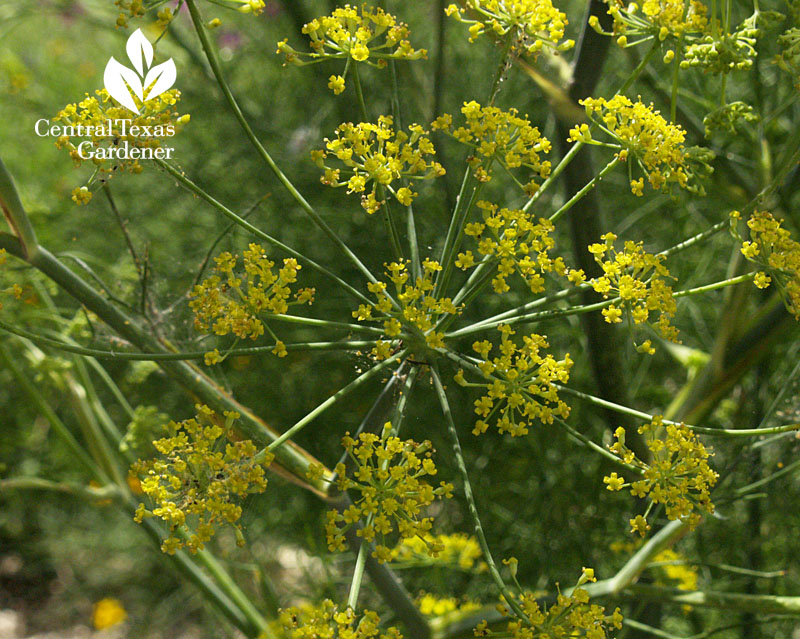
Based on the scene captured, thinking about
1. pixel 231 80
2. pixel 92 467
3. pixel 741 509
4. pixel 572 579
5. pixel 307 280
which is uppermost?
pixel 231 80

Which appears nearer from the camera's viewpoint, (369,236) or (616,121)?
(616,121)

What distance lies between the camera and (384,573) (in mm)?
1009

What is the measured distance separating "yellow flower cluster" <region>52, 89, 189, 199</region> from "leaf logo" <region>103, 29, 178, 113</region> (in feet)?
0.39

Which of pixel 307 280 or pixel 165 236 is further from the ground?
pixel 165 236

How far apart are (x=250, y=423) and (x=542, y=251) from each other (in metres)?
0.42

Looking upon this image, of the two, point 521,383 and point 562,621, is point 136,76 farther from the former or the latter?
point 562,621

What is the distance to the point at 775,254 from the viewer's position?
33.0 inches

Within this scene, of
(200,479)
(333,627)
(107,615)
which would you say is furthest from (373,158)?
(107,615)

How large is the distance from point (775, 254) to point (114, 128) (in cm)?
77

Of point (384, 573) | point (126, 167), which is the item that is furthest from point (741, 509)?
point (126, 167)

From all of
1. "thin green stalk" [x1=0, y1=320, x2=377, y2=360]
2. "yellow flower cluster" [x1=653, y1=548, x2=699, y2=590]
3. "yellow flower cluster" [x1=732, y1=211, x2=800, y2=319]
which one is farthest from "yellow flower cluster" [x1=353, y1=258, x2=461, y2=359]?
"yellow flower cluster" [x1=653, y1=548, x2=699, y2=590]

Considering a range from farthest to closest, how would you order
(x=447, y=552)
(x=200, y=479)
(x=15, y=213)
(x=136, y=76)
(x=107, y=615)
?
(x=107, y=615), (x=447, y=552), (x=136, y=76), (x=15, y=213), (x=200, y=479)

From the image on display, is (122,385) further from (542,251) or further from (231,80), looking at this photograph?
(542,251)

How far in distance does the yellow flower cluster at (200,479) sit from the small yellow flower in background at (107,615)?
7.29 ft
